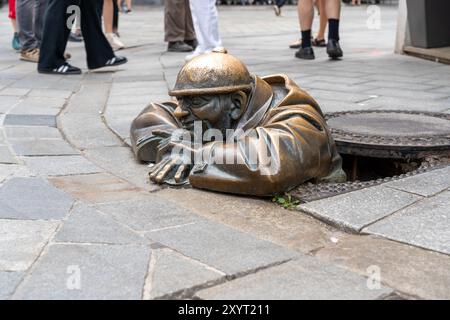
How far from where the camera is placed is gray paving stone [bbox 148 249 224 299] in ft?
6.27

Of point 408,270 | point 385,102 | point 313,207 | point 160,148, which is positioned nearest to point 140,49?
point 385,102

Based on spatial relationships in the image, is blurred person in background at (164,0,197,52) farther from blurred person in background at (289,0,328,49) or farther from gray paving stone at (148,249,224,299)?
gray paving stone at (148,249,224,299)

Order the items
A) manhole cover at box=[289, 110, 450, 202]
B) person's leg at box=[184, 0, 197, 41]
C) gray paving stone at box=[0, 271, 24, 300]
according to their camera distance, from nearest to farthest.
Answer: gray paving stone at box=[0, 271, 24, 300] < manhole cover at box=[289, 110, 450, 202] < person's leg at box=[184, 0, 197, 41]

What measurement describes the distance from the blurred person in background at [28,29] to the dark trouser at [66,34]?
0.97 meters

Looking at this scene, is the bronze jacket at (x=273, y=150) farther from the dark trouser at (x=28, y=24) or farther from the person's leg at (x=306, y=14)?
the dark trouser at (x=28, y=24)

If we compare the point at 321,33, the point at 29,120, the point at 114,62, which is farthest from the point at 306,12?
the point at 29,120

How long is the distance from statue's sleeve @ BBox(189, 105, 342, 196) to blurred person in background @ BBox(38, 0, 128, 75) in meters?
3.73

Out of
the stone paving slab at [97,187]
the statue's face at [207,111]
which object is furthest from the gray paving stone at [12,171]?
the statue's face at [207,111]

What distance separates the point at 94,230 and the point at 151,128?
1060 millimetres

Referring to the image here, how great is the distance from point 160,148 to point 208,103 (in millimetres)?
388

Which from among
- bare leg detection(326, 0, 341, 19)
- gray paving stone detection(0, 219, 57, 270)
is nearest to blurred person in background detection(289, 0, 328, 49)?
bare leg detection(326, 0, 341, 19)

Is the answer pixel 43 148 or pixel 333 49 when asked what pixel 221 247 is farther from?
pixel 333 49
